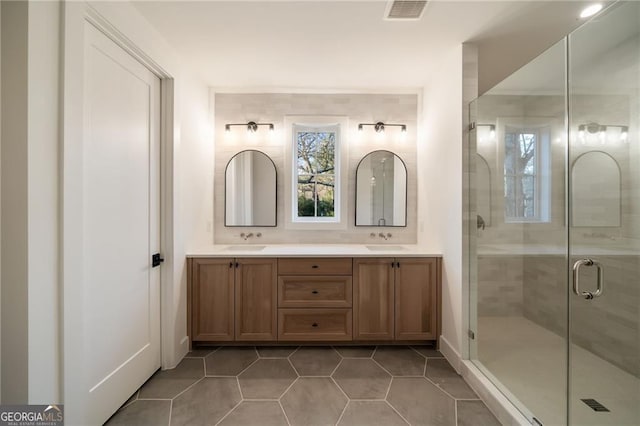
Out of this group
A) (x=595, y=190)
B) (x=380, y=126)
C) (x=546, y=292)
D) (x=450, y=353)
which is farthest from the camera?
(x=380, y=126)

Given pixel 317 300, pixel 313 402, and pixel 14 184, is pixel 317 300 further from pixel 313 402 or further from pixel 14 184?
pixel 14 184

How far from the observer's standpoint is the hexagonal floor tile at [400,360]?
7.06ft

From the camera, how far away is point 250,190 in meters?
3.02

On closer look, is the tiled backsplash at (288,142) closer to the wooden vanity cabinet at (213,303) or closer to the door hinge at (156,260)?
the wooden vanity cabinet at (213,303)

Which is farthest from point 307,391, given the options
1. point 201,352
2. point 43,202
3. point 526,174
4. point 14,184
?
point 526,174

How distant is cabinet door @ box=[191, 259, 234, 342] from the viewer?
2.44 meters

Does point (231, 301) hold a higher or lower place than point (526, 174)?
lower

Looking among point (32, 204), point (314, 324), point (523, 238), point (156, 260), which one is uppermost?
point (32, 204)

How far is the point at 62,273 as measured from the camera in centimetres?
125

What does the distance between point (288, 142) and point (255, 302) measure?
1.71 meters

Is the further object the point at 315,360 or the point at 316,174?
the point at 316,174

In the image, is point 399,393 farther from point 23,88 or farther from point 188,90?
point 188,90

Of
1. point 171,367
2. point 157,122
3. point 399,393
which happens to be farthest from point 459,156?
point 171,367

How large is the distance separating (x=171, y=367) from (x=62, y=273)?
134 cm
